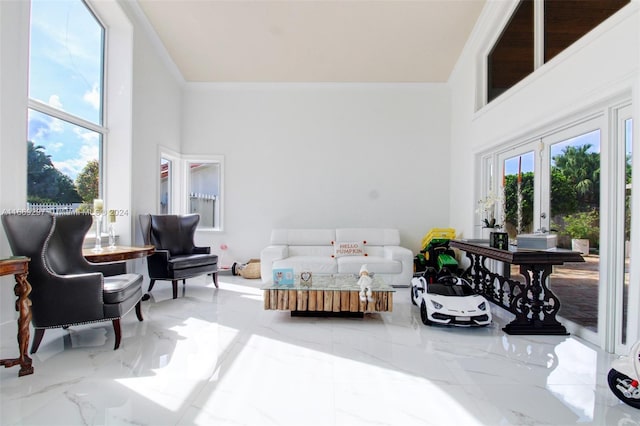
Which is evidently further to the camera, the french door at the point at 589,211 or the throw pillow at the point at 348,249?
the throw pillow at the point at 348,249

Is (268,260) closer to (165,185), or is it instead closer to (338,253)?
(338,253)

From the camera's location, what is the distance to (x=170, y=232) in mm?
4551

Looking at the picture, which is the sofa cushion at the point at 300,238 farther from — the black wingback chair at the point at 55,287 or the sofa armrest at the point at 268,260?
the black wingback chair at the point at 55,287

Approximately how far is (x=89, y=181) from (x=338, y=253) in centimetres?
345

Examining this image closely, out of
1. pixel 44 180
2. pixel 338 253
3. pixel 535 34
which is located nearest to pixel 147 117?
pixel 44 180

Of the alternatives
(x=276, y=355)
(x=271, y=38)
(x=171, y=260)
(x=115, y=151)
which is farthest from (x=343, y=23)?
(x=276, y=355)

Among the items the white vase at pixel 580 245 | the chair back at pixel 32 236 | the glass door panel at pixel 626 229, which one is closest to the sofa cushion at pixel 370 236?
the white vase at pixel 580 245

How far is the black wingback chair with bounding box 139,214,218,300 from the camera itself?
4.05 meters

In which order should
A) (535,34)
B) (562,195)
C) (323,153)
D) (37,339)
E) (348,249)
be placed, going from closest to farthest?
1. (37,339)
2. (562,195)
3. (535,34)
4. (348,249)
5. (323,153)

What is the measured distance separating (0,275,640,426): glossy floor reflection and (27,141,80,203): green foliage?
51.2 inches

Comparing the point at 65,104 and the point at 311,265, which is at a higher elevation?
the point at 65,104

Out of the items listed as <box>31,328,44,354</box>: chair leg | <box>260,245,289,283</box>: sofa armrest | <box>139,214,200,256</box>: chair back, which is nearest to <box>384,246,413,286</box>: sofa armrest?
<box>260,245,289,283</box>: sofa armrest

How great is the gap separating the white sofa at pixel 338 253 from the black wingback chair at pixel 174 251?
886 mm

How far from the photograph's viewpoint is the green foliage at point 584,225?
277 cm
